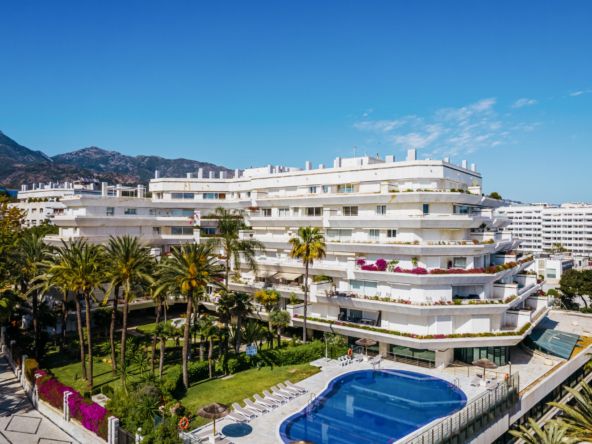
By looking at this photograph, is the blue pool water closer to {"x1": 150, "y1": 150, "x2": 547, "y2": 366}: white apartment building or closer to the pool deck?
the pool deck

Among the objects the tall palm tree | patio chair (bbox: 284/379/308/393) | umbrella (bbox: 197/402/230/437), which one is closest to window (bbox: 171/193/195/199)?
the tall palm tree

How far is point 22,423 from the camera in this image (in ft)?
112

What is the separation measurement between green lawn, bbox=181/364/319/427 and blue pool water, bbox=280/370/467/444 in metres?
4.11

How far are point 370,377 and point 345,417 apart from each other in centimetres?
945

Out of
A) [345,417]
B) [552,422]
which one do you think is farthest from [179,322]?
[552,422]

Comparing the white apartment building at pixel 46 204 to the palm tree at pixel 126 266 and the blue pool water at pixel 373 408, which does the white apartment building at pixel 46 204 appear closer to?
the palm tree at pixel 126 266

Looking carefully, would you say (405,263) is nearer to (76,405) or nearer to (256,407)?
(256,407)

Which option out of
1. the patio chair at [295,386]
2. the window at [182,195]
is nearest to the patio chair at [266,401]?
the patio chair at [295,386]

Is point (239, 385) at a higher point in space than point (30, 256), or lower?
lower

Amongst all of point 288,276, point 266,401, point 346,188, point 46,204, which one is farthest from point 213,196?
point 46,204

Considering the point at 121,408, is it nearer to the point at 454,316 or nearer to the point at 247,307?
the point at 247,307

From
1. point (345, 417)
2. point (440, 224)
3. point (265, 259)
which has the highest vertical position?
point (440, 224)

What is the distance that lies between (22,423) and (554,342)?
175 ft

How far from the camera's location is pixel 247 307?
4650 cm
